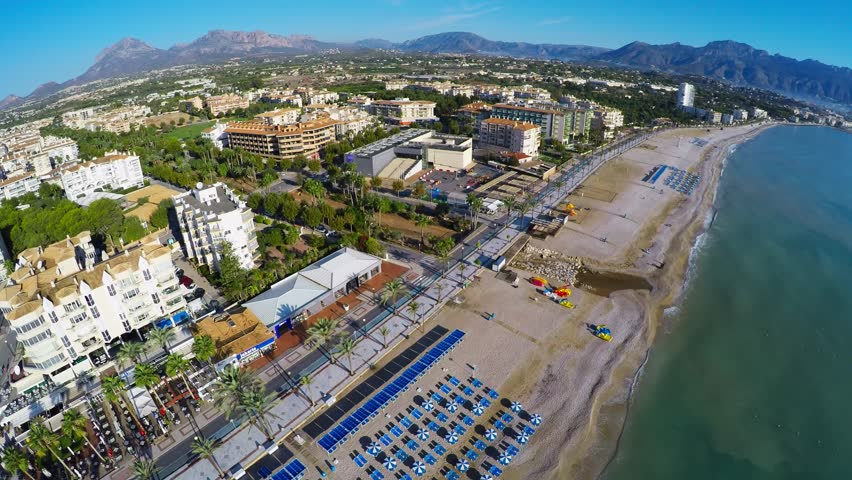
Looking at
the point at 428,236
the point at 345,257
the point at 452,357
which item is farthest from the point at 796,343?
the point at 345,257

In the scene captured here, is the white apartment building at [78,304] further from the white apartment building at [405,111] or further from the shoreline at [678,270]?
the white apartment building at [405,111]

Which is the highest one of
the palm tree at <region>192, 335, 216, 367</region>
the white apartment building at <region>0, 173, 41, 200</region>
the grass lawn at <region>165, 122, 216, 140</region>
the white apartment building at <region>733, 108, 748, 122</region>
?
the grass lawn at <region>165, 122, 216, 140</region>

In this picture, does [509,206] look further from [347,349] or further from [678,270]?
[347,349]

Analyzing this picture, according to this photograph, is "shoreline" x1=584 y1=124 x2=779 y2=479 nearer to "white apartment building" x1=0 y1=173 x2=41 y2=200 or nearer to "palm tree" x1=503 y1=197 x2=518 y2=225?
"palm tree" x1=503 y1=197 x2=518 y2=225

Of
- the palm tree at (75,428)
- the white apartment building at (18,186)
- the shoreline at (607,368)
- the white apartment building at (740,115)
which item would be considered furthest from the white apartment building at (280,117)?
the white apartment building at (740,115)

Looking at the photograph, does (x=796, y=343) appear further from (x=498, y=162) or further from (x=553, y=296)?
(x=498, y=162)

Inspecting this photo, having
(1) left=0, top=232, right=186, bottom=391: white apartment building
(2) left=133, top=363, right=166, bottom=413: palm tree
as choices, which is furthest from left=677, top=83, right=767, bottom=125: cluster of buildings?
(2) left=133, top=363, right=166, bottom=413: palm tree

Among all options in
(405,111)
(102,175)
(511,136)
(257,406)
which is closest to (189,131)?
(102,175)
